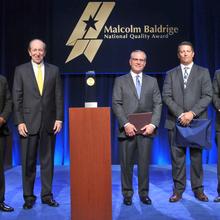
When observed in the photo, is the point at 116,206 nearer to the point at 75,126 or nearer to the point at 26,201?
the point at 26,201

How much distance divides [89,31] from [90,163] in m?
3.74

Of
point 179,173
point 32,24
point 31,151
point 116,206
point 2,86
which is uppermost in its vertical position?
point 32,24

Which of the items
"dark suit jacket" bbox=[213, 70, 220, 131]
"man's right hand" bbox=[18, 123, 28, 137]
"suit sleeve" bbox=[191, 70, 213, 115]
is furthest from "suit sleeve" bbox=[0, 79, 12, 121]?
"dark suit jacket" bbox=[213, 70, 220, 131]

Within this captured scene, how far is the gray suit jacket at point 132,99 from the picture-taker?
166 inches

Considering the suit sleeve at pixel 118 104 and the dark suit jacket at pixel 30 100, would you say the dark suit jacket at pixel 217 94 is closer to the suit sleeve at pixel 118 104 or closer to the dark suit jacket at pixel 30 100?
the suit sleeve at pixel 118 104

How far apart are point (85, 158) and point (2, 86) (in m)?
1.27

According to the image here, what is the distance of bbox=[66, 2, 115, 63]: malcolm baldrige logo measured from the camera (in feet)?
21.3

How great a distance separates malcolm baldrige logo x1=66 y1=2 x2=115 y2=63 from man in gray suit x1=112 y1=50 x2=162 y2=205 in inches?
92.9

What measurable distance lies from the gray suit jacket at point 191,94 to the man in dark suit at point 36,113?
1176 mm

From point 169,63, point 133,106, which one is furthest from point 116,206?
point 169,63

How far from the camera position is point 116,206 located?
4035 millimetres

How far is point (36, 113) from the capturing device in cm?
400

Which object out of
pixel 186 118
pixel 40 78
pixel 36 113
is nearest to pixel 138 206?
pixel 186 118

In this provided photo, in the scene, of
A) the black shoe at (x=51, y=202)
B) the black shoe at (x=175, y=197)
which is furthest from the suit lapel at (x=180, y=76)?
the black shoe at (x=51, y=202)
